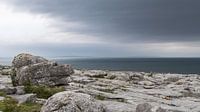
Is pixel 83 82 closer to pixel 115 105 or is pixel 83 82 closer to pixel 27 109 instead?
pixel 115 105

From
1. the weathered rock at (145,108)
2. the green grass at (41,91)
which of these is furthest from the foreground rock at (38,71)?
the weathered rock at (145,108)

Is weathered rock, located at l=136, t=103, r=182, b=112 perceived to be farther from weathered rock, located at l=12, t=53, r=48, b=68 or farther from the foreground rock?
weathered rock, located at l=12, t=53, r=48, b=68

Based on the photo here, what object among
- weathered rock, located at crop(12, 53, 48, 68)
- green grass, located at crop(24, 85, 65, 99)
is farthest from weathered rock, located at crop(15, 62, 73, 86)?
green grass, located at crop(24, 85, 65, 99)

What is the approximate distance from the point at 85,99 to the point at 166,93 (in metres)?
22.3

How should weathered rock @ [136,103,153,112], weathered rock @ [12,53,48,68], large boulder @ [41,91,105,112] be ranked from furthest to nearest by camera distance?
weathered rock @ [12,53,48,68]
weathered rock @ [136,103,153,112]
large boulder @ [41,91,105,112]

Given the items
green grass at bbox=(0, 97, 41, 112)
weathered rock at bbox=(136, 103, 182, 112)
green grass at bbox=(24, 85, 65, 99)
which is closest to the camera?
weathered rock at bbox=(136, 103, 182, 112)

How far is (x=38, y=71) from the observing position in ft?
133

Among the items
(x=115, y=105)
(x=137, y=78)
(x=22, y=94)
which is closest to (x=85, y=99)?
(x=115, y=105)

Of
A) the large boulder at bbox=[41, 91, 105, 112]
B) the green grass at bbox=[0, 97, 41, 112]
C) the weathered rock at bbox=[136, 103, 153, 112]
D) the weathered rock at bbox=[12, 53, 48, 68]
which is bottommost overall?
the green grass at bbox=[0, 97, 41, 112]

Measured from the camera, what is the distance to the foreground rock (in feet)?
132

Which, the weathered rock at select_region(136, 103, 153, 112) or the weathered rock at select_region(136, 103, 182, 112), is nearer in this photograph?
the weathered rock at select_region(136, 103, 182, 112)

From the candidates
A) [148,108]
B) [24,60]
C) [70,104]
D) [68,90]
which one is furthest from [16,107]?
[24,60]

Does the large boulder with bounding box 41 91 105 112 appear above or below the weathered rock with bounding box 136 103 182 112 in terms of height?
above

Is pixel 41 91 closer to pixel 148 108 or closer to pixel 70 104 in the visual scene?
pixel 70 104
